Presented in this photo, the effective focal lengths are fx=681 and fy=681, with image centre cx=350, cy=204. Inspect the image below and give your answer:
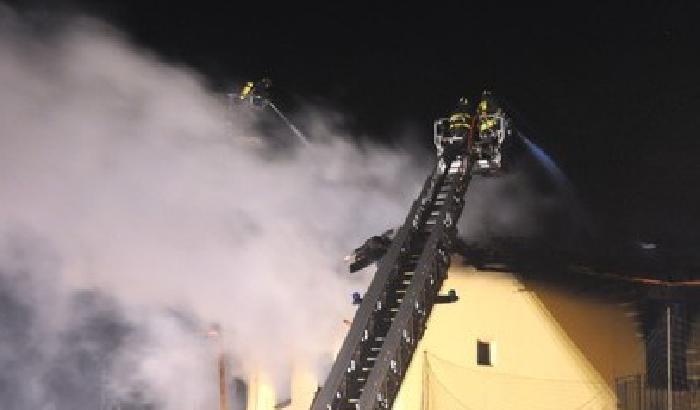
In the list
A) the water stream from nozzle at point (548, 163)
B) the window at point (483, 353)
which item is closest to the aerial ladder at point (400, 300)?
the window at point (483, 353)

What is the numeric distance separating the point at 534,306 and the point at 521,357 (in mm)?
952

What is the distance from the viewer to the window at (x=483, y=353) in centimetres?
1255

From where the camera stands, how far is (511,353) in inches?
486

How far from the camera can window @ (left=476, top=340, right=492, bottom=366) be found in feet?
41.2

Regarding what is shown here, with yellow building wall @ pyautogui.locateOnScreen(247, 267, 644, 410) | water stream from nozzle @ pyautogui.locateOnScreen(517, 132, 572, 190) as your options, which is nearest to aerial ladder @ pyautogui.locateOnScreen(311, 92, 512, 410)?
yellow building wall @ pyautogui.locateOnScreen(247, 267, 644, 410)

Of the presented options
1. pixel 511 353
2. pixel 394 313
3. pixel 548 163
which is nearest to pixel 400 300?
pixel 394 313

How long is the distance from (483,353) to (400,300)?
12.5ft

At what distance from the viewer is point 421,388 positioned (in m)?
11.8

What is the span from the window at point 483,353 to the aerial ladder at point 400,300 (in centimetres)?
274

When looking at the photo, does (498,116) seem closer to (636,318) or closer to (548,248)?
(548,248)

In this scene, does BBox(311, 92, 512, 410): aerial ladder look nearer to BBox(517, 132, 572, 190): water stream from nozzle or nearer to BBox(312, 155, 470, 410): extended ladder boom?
BBox(312, 155, 470, 410): extended ladder boom

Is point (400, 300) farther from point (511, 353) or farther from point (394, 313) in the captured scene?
point (511, 353)

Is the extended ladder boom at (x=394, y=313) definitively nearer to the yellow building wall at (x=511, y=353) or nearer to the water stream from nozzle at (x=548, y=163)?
the yellow building wall at (x=511, y=353)

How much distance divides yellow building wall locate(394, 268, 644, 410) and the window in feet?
0.32
